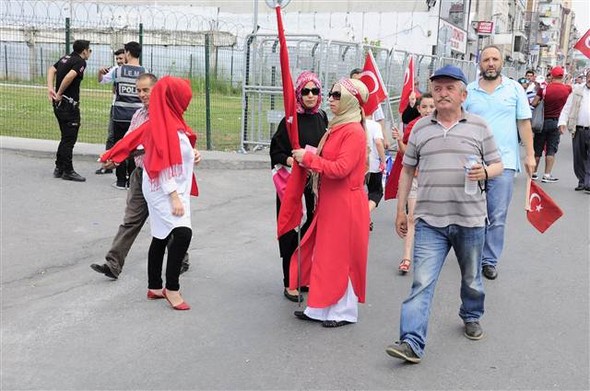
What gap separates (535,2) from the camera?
98.6m

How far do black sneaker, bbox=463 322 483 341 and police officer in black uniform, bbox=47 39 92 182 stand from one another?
6.46 meters

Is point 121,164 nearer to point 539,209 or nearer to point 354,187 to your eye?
point 354,187

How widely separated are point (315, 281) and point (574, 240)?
4.16 meters

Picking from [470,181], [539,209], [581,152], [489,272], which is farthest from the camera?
[581,152]

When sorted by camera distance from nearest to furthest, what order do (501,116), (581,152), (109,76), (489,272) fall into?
(501,116)
(489,272)
(109,76)
(581,152)

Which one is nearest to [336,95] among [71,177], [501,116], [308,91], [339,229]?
[308,91]

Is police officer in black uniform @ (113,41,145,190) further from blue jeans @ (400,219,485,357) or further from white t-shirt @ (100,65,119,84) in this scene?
blue jeans @ (400,219,485,357)

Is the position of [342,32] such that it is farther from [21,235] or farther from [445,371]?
[445,371]

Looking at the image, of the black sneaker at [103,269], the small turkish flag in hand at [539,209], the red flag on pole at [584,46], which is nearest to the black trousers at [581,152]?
the red flag on pole at [584,46]

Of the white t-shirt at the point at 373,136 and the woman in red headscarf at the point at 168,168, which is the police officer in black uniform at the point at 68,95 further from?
the white t-shirt at the point at 373,136

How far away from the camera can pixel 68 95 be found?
8.98m

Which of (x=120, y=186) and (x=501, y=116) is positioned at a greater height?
(x=501, y=116)

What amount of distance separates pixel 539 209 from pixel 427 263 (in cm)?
181

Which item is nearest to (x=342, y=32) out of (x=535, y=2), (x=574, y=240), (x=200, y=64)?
(x=200, y=64)
